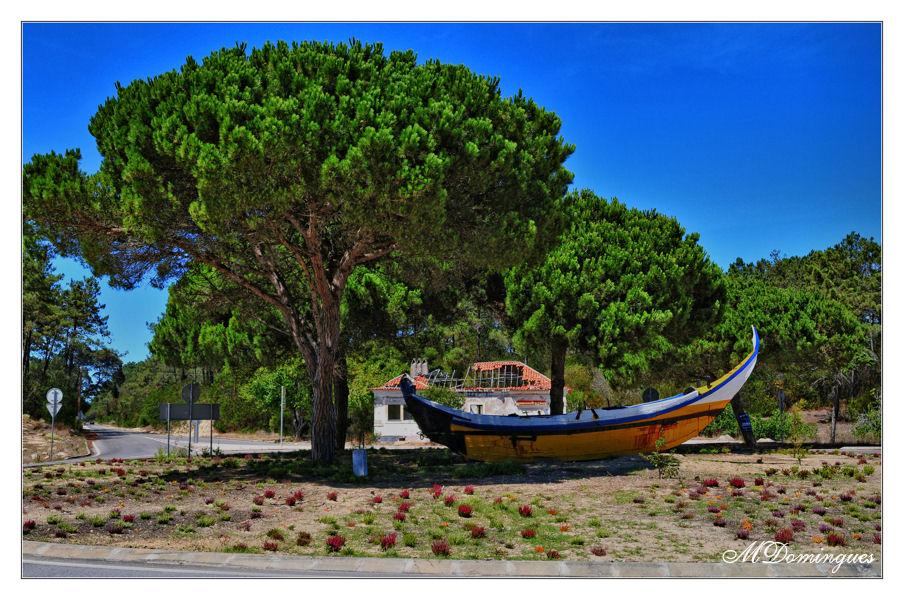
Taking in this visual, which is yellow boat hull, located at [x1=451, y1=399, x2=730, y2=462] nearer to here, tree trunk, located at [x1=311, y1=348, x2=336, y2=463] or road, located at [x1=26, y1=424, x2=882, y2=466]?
tree trunk, located at [x1=311, y1=348, x2=336, y2=463]

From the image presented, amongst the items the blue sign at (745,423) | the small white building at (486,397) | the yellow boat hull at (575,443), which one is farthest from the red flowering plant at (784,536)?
the small white building at (486,397)

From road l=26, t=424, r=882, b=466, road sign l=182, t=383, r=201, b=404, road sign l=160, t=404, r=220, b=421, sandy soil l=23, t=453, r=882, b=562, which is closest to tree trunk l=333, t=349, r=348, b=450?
road l=26, t=424, r=882, b=466

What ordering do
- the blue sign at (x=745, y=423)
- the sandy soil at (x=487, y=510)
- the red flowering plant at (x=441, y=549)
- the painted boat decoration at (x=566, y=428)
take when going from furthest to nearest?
the blue sign at (x=745, y=423) → the painted boat decoration at (x=566, y=428) → the sandy soil at (x=487, y=510) → the red flowering plant at (x=441, y=549)

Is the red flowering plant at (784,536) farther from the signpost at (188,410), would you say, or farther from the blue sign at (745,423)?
the blue sign at (745,423)

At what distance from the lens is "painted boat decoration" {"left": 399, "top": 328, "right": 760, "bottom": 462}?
15.6 metres

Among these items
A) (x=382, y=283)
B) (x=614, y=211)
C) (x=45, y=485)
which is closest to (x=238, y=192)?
(x=45, y=485)

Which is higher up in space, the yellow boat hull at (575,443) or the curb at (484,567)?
the curb at (484,567)

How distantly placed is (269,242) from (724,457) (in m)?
→ 13.6

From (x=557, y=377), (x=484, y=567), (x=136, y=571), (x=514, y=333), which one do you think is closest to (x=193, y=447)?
(x=514, y=333)

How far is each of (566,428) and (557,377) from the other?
5.30m

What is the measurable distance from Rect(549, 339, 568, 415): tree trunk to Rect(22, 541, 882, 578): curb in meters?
13.6

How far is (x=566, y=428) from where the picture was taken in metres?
15.5

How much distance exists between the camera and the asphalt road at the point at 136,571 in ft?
20.3

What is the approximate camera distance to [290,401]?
41438mm
